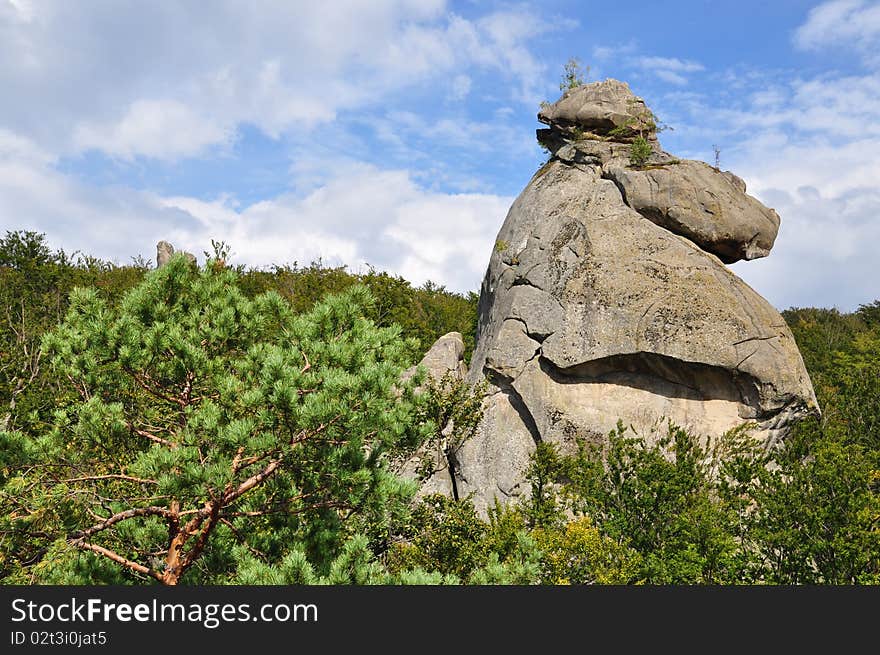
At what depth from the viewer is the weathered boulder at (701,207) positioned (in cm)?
2158

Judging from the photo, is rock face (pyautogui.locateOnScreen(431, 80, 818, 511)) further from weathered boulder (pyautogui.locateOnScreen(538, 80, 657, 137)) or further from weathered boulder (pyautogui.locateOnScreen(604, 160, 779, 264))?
weathered boulder (pyautogui.locateOnScreen(538, 80, 657, 137))

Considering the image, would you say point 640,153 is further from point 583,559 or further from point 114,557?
point 114,557

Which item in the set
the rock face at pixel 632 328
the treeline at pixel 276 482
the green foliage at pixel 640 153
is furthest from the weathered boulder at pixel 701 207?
the treeline at pixel 276 482

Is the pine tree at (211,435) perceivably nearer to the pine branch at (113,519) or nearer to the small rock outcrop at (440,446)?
the pine branch at (113,519)

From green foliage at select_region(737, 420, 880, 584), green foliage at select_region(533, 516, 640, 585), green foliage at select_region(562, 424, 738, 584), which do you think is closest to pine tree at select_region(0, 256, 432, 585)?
green foliage at select_region(533, 516, 640, 585)

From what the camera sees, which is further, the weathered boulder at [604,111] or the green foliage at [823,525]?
the weathered boulder at [604,111]

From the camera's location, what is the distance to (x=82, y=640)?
6.99 m

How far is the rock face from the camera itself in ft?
65.5

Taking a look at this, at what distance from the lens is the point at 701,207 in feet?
71.1

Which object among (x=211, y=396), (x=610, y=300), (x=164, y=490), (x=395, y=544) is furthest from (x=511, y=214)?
(x=164, y=490)

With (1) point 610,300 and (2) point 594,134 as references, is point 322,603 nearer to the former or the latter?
(1) point 610,300

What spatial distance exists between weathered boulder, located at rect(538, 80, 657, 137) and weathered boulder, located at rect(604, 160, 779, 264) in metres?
2.30

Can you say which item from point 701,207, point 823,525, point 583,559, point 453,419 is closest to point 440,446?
point 453,419

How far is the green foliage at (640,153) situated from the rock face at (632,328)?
358mm
